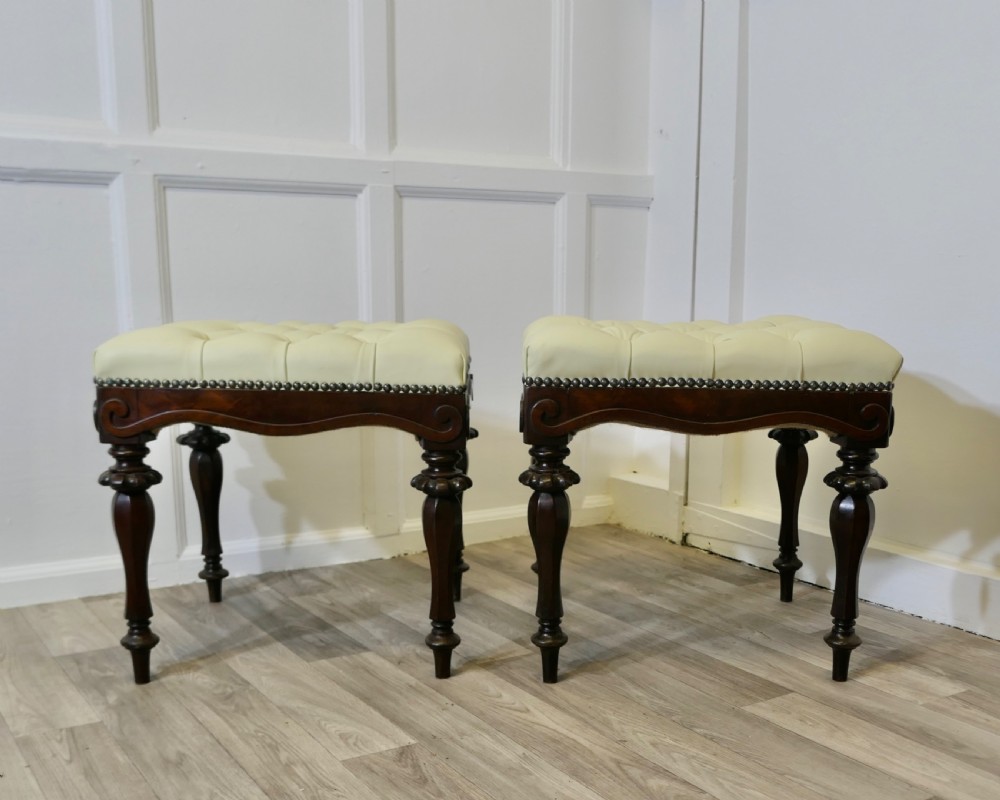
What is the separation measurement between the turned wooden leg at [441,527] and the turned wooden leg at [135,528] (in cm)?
41

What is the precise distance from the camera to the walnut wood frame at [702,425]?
1.42 meters

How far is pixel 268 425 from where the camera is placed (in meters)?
1.45

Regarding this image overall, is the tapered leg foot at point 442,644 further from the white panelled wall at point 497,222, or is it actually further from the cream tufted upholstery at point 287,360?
the white panelled wall at point 497,222

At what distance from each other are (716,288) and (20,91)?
147 centimetres

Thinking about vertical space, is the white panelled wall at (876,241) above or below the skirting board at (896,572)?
above

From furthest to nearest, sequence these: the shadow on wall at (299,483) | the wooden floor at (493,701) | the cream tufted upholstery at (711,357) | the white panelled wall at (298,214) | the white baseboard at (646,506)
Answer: the white baseboard at (646,506) → the shadow on wall at (299,483) → the white panelled wall at (298,214) → the cream tufted upholstery at (711,357) → the wooden floor at (493,701)

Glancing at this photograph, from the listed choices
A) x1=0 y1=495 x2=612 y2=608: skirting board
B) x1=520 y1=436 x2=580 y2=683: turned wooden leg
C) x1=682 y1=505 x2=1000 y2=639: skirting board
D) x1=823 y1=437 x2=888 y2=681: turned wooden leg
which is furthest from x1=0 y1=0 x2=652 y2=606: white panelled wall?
x1=823 y1=437 x2=888 y2=681: turned wooden leg

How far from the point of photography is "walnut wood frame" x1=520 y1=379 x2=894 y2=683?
4.67 feet

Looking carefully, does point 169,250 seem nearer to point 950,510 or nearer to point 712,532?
point 712,532

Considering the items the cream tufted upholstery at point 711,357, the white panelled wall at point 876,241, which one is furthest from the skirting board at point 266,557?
the cream tufted upholstery at point 711,357

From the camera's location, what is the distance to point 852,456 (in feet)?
4.74

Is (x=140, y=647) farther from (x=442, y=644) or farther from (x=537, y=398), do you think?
(x=537, y=398)

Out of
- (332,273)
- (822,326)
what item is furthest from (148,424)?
(822,326)

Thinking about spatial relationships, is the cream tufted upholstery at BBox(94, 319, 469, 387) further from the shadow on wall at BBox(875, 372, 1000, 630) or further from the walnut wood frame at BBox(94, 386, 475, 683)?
the shadow on wall at BBox(875, 372, 1000, 630)
